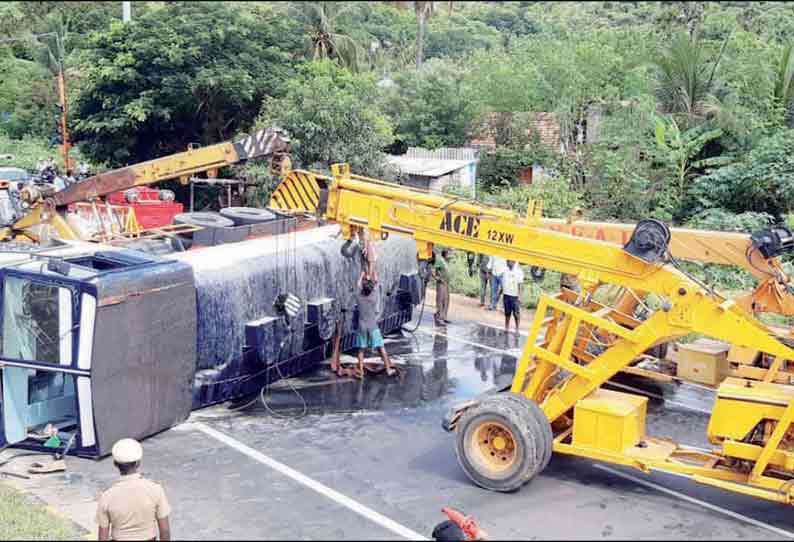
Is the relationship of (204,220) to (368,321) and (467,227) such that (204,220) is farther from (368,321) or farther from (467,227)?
(467,227)

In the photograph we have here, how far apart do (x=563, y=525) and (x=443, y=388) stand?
16.5 feet

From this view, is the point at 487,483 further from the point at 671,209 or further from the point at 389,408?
the point at 671,209

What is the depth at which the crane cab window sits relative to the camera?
31.3 ft

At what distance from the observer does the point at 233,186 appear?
2570 cm

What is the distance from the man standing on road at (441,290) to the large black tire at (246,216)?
3.20 meters

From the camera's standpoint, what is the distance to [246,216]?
14.2 metres

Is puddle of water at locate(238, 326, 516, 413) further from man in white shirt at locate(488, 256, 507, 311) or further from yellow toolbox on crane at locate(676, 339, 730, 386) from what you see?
yellow toolbox on crane at locate(676, 339, 730, 386)

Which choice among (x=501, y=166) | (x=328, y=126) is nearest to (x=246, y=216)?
(x=328, y=126)

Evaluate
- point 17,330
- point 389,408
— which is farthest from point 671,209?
point 17,330

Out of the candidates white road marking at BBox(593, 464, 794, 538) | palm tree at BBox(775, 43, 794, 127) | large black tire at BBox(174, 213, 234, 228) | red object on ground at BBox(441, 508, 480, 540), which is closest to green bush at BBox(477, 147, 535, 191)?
palm tree at BBox(775, 43, 794, 127)

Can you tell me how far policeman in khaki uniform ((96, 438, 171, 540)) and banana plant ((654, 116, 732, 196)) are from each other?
67.1ft

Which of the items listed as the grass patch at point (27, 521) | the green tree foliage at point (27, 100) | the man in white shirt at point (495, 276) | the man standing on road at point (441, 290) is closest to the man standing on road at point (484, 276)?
the man in white shirt at point (495, 276)

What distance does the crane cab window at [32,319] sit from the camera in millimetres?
9547

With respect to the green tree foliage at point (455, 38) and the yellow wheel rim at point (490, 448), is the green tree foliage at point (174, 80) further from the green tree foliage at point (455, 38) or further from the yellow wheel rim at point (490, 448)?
the green tree foliage at point (455, 38)
